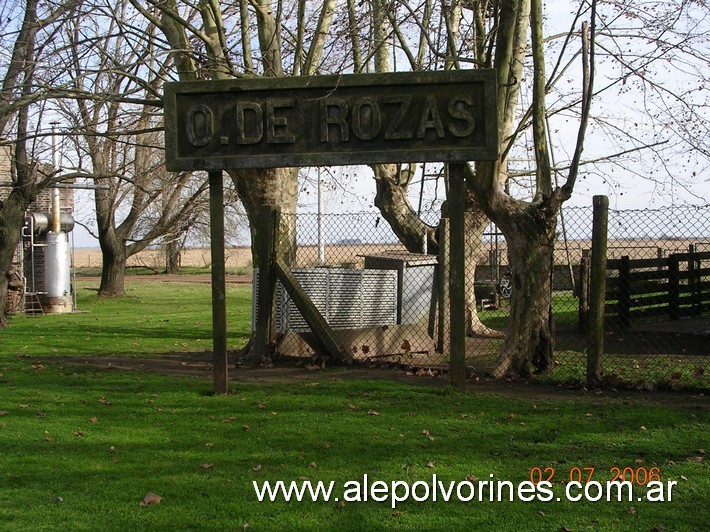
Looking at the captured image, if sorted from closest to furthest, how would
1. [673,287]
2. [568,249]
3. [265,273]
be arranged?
Result: 1. [265,273]
2. [673,287]
3. [568,249]

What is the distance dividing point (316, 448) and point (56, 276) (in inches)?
768

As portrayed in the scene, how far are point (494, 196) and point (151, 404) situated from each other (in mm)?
4433

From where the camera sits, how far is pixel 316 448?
20.2ft

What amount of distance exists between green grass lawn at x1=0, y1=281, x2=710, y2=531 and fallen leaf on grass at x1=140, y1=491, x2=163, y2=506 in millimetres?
51

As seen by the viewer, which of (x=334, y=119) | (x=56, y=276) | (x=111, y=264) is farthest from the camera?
(x=111, y=264)

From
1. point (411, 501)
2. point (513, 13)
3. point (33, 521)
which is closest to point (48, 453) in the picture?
point (33, 521)

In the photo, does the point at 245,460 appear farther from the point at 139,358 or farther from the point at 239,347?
the point at 239,347

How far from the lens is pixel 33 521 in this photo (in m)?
4.75

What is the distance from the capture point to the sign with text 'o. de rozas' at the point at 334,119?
779cm

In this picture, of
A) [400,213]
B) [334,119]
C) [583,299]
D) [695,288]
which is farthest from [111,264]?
[334,119]

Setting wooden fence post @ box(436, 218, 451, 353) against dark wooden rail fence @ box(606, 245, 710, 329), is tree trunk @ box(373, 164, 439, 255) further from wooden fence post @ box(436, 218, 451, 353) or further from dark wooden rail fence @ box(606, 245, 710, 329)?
wooden fence post @ box(436, 218, 451, 353)

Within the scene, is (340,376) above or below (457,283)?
below

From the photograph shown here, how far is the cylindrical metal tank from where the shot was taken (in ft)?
77.5
